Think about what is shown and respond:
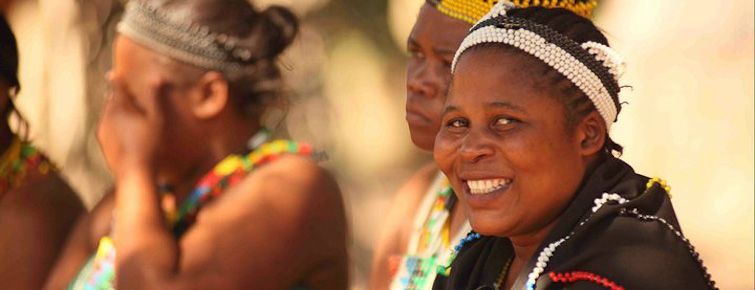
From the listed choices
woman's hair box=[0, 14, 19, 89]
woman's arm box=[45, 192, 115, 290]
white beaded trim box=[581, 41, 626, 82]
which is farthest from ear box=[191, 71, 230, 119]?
white beaded trim box=[581, 41, 626, 82]

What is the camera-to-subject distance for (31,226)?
536 centimetres

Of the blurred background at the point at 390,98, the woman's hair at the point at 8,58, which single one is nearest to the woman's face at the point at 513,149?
the woman's hair at the point at 8,58

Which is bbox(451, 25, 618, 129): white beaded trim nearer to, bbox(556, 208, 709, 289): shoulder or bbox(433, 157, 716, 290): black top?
bbox(433, 157, 716, 290): black top

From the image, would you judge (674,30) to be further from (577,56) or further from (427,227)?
(577,56)

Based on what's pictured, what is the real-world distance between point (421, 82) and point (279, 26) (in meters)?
0.88

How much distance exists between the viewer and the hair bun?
4957 mm

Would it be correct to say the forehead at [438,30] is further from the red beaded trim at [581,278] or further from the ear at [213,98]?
the red beaded trim at [581,278]

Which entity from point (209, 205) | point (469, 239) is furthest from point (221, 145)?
point (469, 239)

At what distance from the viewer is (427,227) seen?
462cm

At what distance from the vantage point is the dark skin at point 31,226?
5320 mm

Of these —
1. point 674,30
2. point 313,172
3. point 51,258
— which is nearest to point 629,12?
point 674,30

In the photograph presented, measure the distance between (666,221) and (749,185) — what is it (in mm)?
3372

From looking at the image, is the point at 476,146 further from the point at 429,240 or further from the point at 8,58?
the point at 8,58

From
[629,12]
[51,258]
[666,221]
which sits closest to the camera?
[666,221]
